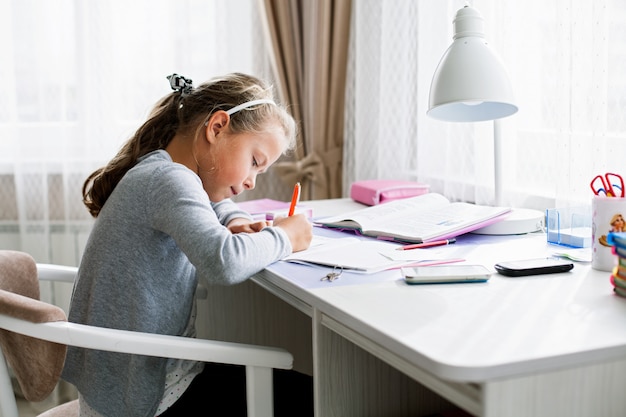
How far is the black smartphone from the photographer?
43.8 inches

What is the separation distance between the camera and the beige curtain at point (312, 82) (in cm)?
236

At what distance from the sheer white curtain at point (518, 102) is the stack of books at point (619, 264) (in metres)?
0.42

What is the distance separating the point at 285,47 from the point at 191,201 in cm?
137

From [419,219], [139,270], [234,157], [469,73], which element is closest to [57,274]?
[139,270]

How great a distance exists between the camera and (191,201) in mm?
1184

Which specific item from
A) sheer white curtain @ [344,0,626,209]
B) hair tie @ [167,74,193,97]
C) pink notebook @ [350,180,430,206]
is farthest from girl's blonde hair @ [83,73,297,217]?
sheer white curtain @ [344,0,626,209]

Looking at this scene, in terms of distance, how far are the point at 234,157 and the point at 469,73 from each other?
0.47 metres

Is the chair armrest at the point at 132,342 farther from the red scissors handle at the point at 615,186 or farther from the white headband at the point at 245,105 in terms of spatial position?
the red scissors handle at the point at 615,186

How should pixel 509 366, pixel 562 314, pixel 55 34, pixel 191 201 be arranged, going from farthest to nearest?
pixel 55 34, pixel 191 201, pixel 562 314, pixel 509 366

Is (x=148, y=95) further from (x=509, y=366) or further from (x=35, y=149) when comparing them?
(x=509, y=366)

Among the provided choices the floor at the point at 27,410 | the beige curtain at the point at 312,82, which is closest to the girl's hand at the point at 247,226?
the beige curtain at the point at 312,82

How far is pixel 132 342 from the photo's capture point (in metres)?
1.06

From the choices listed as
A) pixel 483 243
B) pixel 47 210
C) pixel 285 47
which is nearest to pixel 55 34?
pixel 47 210

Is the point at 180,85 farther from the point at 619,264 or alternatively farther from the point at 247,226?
the point at 619,264
